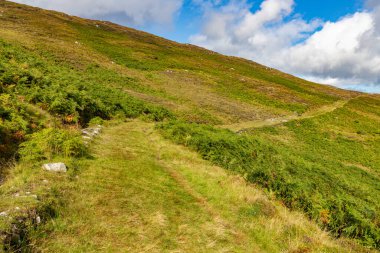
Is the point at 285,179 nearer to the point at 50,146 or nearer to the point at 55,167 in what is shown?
the point at 55,167

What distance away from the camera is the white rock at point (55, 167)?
10758 mm

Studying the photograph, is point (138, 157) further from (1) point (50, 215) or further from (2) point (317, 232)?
(2) point (317, 232)

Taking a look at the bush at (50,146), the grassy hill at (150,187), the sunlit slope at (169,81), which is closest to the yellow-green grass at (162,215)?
the grassy hill at (150,187)

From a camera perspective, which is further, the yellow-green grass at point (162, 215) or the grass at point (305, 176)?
the grass at point (305, 176)

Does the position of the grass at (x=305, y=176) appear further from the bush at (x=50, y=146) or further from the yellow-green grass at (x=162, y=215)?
the bush at (x=50, y=146)

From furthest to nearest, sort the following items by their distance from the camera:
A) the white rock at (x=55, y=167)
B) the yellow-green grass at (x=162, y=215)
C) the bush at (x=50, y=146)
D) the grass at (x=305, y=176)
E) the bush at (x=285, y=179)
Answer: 1. the grass at (x=305, y=176)
2. the bush at (x=285, y=179)
3. the bush at (x=50, y=146)
4. the white rock at (x=55, y=167)
5. the yellow-green grass at (x=162, y=215)

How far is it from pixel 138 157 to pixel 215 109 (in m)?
27.8

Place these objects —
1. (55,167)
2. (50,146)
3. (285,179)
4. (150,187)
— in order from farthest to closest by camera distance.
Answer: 1. (285,179)
2. (50,146)
3. (150,187)
4. (55,167)

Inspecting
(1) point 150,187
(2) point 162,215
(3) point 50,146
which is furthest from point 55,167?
(2) point 162,215

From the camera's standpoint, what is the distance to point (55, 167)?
10875 millimetres

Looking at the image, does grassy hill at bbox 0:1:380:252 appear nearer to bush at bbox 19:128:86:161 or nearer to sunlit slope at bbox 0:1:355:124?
bush at bbox 19:128:86:161

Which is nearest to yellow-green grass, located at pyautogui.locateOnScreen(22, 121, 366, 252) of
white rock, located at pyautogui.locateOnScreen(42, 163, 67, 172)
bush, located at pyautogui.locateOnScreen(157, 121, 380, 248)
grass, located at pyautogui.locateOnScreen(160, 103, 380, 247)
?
white rock, located at pyautogui.locateOnScreen(42, 163, 67, 172)

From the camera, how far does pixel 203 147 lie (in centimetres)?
1964

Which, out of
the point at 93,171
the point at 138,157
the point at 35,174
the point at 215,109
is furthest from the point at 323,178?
the point at 215,109
